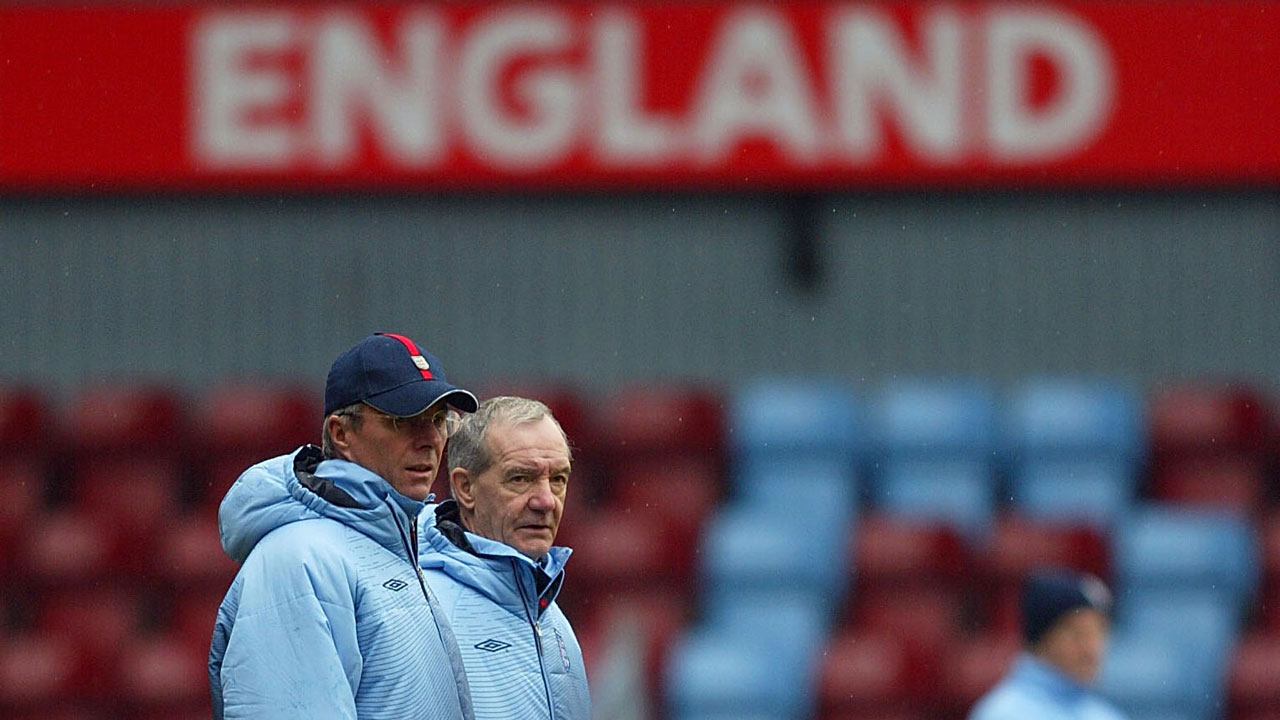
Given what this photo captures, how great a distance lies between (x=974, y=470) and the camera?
28.9ft

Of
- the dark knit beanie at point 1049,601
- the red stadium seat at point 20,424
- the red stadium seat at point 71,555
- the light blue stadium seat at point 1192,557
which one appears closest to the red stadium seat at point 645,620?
the light blue stadium seat at point 1192,557

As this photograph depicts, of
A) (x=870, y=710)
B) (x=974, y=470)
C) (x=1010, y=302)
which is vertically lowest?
(x=870, y=710)

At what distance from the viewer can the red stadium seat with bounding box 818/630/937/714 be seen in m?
7.81

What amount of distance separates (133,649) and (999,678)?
3288 millimetres

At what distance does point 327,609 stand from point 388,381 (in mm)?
304

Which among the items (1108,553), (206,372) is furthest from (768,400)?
(206,372)

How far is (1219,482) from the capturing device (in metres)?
8.81

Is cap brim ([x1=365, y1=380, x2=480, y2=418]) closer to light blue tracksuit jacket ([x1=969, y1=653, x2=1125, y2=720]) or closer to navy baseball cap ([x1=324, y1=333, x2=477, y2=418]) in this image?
navy baseball cap ([x1=324, y1=333, x2=477, y2=418])

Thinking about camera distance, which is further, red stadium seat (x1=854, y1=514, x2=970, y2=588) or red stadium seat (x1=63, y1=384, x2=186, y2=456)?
red stadium seat (x1=63, y1=384, x2=186, y2=456)

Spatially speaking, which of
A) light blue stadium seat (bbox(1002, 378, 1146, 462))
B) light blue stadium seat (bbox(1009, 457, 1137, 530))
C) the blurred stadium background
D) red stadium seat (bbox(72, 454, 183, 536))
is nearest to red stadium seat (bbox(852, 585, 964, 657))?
the blurred stadium background

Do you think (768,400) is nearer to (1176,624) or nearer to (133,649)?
(1176,624)

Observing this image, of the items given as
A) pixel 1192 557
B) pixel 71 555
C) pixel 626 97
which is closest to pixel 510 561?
pixel 626 97

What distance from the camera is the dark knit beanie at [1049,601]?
16.8 feet

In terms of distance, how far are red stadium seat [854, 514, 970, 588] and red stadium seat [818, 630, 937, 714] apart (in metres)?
0.40
